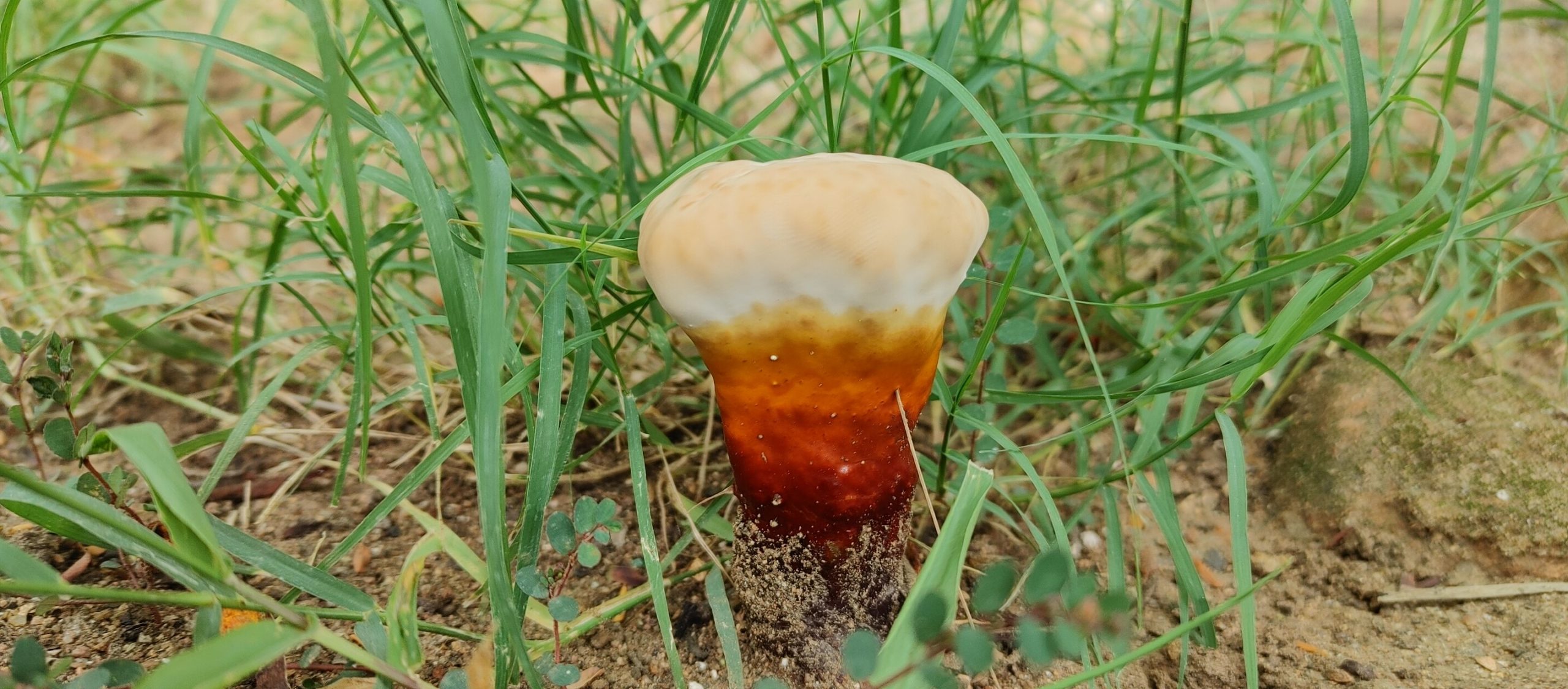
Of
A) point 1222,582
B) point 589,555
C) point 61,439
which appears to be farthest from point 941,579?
point 61,439

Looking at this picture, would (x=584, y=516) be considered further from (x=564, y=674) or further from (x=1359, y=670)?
(x=1359, y=670)

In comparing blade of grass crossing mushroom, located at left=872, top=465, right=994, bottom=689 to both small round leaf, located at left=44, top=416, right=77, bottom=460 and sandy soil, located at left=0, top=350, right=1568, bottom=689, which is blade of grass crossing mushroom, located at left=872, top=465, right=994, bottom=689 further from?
small round leaf, located at left=44, top=416, right=77, bottom=460

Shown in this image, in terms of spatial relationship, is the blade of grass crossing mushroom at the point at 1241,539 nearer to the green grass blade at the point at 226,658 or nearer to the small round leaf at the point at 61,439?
the green grass blade at the point at 226,658

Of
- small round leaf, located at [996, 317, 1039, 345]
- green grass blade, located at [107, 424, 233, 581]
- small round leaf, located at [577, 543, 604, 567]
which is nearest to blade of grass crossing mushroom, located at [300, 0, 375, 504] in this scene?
green grass blade, located at [107, 424, 233, 581]

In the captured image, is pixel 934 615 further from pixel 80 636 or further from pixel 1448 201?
pixel 1448 201

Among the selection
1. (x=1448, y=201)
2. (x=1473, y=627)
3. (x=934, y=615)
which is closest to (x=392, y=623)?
(x=934, y=615)

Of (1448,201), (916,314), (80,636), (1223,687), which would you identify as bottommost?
(1223,687)
